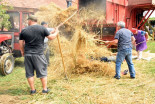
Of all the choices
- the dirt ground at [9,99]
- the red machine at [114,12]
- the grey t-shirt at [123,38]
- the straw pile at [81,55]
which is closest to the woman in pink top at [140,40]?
the red machine at [114,12]

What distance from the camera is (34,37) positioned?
3473mm

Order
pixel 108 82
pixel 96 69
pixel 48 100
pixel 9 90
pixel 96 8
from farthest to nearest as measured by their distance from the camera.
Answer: pixel 96 8, pixel 96 69, pixel 108 82, pixel 9 90, pixel 48 100

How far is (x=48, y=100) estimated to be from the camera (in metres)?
3.40

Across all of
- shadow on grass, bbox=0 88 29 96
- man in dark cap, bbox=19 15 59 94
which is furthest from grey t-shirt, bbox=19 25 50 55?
shadow on grass, bbox=0 88 29 96

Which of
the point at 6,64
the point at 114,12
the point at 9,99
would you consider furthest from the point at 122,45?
the point at 114,12

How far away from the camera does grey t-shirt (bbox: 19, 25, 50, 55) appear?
11.4ft

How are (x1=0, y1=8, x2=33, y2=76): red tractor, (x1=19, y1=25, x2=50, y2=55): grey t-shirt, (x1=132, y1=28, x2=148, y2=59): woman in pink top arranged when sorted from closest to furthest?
(x1=19, y1=25, x2=50, y2=55): grey t-shirt < (x1=0, y1=8, x2=33, y2=76): red tractor < (x1=132, y1=28, x2=148, y2=59): woman in pink top

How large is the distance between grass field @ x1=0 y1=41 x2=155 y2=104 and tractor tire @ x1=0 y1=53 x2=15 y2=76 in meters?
0.19

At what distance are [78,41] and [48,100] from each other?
6.79ft

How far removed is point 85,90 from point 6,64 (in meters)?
2.86

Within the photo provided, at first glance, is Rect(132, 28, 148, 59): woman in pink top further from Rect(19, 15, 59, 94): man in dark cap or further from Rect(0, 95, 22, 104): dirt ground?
Rect(0, 95, 22, 104): dirt ground

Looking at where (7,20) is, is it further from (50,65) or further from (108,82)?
(108,82)

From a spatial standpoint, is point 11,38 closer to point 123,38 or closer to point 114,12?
point 123,38

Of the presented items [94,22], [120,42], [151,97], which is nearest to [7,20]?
[94,22]
